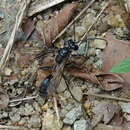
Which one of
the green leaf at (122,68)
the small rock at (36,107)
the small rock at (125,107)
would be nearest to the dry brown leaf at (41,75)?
the small rock at (36,107)

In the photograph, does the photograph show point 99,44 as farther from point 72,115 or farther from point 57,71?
point 72,115

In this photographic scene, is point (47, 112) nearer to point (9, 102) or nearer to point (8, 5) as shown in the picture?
point (9, 102)

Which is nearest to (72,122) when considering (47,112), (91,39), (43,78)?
(47,112)

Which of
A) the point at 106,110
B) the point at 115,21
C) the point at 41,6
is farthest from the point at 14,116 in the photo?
the point at 115,21

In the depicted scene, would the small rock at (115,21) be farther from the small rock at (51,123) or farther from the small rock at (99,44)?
the small rock at (51,123)

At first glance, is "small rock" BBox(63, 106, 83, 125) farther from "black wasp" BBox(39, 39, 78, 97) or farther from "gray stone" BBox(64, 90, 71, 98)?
"black wasp" BBox(39, 39, 78, 97)

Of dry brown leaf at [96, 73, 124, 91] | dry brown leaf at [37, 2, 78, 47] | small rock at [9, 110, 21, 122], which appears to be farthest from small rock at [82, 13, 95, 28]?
small rock at [9, 110, 21, 122]
